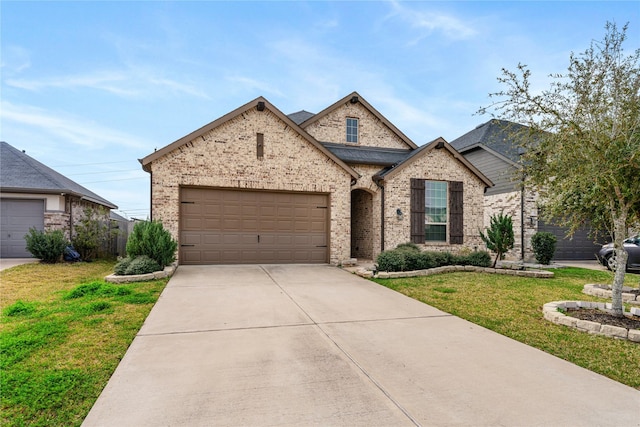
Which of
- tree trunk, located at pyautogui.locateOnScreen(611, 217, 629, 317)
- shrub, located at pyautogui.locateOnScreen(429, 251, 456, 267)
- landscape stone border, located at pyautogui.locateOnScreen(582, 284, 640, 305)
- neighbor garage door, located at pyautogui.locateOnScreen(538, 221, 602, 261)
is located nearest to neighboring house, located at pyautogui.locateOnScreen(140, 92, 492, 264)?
shrub, located at pyautogui.locateOnScreen(429, 251, 456, 267)

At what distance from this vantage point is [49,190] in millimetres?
13102

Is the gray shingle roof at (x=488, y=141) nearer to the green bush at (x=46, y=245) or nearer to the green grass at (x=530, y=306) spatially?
the green grass at (x=530, y=306)

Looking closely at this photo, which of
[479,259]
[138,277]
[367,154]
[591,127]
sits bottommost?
[138,277]

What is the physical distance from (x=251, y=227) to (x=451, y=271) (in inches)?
270

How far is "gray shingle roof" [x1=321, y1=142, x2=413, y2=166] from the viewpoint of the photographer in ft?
47.1

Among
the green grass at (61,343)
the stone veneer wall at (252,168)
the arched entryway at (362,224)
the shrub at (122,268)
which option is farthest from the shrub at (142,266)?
the arched entryway at (362,224)

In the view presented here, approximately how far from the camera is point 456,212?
14.6 metres

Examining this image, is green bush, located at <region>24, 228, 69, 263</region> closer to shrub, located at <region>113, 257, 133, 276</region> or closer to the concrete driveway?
shrub, located at <region>113, 257, 133, 276</region>

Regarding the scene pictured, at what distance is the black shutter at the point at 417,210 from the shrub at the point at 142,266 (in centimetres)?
970

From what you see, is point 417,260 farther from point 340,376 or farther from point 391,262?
point 340,376

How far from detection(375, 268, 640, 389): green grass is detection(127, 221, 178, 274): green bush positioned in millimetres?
6075

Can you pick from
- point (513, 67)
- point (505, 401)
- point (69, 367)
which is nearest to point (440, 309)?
point (505, 401)

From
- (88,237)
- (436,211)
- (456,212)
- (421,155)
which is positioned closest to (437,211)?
(436,211)

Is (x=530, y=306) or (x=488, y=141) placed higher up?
(x=488, y=141)
